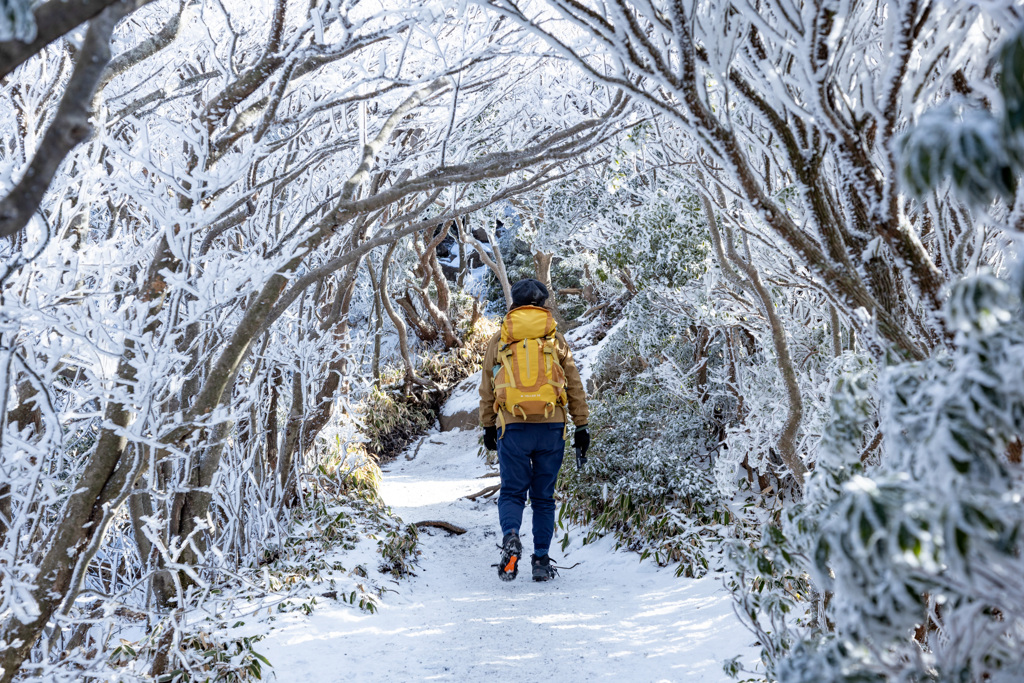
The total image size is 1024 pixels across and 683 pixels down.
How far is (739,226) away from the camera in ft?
9.49

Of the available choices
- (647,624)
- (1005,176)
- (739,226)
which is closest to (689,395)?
(647,624)

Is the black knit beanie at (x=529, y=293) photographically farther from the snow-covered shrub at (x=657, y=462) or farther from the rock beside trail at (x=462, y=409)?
the rock beside trail at (x=462, y=409)

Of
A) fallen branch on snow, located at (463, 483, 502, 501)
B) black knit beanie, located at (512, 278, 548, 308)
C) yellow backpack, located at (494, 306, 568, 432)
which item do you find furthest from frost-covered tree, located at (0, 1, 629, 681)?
fallen branch on snow, located at (463, 483, 502, 501)

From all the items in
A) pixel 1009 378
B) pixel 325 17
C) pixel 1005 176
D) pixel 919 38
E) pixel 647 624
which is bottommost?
pixel 647 624

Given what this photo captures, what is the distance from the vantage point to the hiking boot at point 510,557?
425cm

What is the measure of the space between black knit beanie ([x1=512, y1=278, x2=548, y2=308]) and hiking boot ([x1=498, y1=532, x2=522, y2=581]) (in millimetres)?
1499

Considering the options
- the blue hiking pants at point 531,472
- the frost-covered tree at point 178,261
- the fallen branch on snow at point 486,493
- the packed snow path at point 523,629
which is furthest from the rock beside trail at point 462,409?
the frost-covered tree at point 178,261

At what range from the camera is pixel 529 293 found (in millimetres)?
4418

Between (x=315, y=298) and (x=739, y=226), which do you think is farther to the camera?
(x=315, y=298)

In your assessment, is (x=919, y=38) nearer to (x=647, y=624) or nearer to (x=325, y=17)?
(x=325, y=17)

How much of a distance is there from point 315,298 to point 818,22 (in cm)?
430

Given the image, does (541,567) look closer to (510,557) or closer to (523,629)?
(510,557)

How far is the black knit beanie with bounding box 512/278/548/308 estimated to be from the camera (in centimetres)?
442

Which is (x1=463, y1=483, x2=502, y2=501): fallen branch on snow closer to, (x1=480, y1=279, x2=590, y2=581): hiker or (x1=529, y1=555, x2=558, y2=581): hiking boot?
(x1=480, y1=279, x2=590, y2=581): hiker
